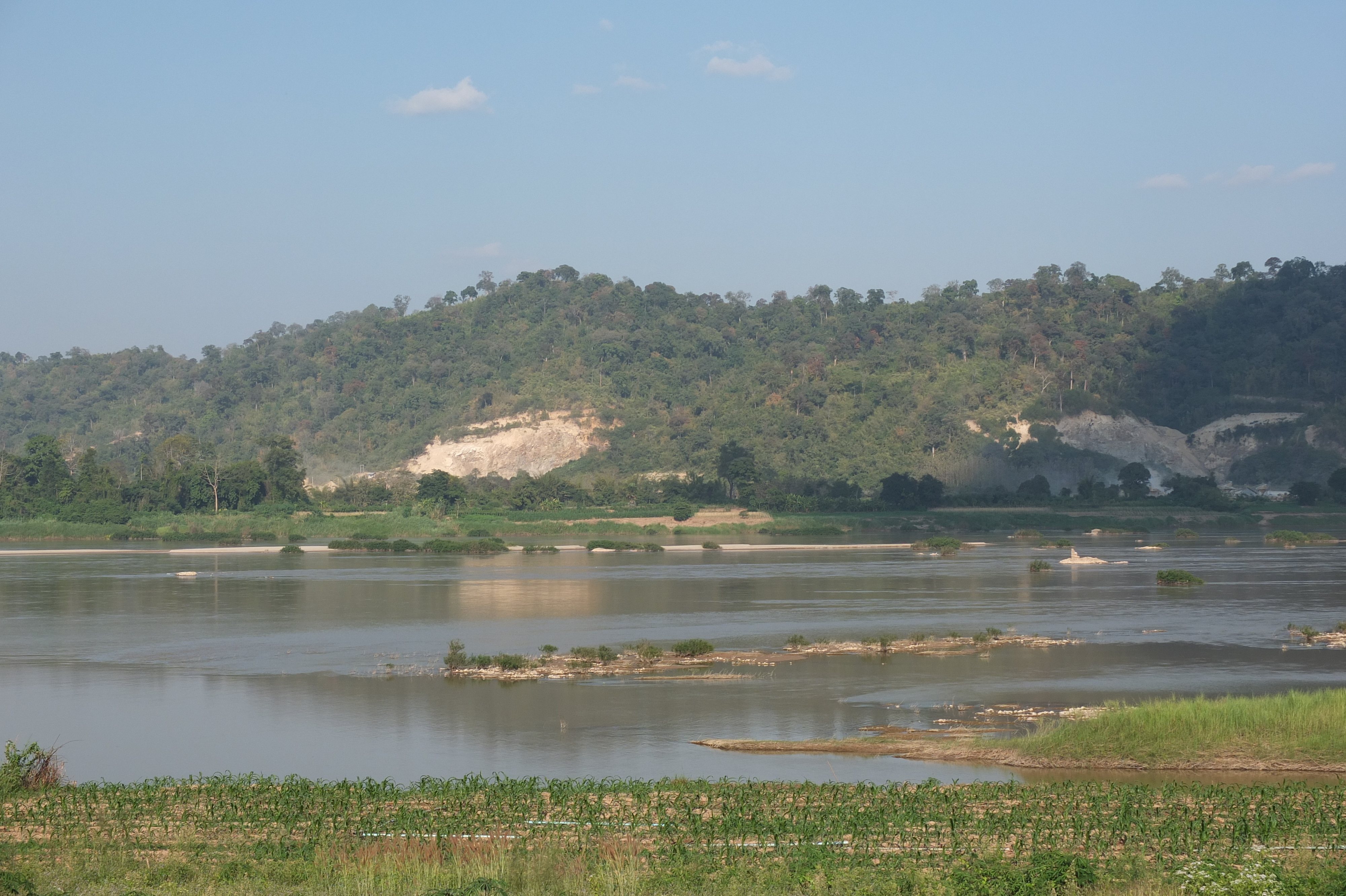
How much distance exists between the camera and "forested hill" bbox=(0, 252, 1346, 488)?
10112 cm

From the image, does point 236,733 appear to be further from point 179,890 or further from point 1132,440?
point 1132,440

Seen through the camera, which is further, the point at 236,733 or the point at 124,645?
the point at 124,645

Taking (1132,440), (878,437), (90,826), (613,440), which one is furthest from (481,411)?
(90,826)

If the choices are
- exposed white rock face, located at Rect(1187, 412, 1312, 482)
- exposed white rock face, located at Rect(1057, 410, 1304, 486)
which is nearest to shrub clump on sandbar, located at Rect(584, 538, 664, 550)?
exposed white rock face, located at Rect(1057, 410, 1304, 486)

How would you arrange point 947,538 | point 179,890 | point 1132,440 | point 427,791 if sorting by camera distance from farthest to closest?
point 1132,440, point 947,538, point 427,791, point 179,890

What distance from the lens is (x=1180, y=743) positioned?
16.5m

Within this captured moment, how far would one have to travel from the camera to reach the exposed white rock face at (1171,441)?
9406cm

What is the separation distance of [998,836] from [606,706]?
10.2 meters

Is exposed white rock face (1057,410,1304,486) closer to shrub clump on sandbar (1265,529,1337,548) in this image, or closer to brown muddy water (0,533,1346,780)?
shrub clump on sandbar (1265,529,1337,548)

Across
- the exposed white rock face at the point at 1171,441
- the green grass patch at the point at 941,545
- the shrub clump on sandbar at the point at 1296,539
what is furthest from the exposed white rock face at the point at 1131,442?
the green grass patch at the point at 941,545

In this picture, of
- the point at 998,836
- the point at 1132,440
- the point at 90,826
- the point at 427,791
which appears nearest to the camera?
the point at 998,836

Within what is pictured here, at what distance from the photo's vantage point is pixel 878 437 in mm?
98938

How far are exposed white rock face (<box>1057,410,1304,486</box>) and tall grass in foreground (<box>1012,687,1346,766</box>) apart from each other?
262 ft

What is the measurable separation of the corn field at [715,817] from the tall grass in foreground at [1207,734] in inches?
45.8
